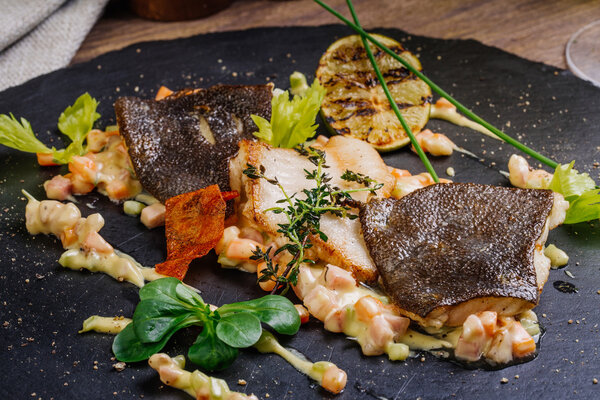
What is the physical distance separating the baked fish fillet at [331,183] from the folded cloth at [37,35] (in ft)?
9.04

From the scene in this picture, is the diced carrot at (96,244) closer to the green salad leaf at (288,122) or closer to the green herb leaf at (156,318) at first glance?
the green herb leaf at (156,318)

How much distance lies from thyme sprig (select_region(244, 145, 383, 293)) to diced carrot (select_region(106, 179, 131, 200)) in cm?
95

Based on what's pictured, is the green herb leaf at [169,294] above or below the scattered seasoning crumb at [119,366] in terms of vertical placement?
above

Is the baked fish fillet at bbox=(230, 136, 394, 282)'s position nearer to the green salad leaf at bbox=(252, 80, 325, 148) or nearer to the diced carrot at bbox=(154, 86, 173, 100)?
the green salad leaf at bbox=(252, 80, 325, 148)

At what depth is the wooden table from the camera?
616 centimetres

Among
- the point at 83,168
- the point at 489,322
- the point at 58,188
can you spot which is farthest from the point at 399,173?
the point at 58,188

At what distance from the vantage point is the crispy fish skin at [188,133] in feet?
13.8

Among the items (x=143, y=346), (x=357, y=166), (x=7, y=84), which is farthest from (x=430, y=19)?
(x=143, y=346)

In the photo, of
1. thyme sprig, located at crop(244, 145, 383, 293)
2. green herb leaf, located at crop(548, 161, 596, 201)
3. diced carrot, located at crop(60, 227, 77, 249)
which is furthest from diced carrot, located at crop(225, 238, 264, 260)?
green herb leaf, located at crop(548, 161, 596, 201)

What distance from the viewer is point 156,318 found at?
3.30m

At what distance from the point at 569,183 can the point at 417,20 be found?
294cm

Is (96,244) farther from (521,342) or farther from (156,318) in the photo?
(521,342)

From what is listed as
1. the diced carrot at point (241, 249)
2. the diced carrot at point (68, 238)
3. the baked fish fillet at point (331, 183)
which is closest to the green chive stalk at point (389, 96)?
the baked fish fillet at point (331, 183)

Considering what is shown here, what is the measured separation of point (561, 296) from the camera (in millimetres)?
3656
